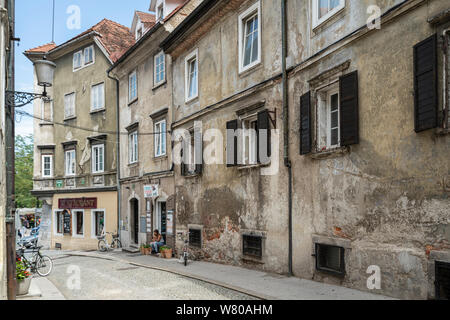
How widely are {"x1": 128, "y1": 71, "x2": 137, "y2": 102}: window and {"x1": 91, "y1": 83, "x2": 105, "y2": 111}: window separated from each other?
3.29 metres

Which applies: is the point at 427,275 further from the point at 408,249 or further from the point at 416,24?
the point at 416,24

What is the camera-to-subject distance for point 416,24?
7.43 m

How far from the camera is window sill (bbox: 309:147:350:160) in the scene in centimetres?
910

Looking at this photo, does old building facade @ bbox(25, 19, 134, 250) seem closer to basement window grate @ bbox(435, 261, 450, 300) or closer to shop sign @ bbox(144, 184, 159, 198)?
shop sign @ bbox(144, 184, 159, 198)

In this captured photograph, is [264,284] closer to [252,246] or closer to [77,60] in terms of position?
[252,246]

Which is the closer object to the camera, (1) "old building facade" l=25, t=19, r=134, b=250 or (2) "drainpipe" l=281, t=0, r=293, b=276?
(2) "drainpipe" l=281, t=0, r=293, b=276

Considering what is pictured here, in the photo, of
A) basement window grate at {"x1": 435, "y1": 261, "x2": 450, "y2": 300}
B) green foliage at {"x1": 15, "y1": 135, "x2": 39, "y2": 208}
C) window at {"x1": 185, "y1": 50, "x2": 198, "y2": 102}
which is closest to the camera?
basement window grate at {"x1": 435, "y1": 261, "x2": 450, "y2": 300}

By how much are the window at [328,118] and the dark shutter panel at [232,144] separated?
3.82 m

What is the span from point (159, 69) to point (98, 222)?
10533mm

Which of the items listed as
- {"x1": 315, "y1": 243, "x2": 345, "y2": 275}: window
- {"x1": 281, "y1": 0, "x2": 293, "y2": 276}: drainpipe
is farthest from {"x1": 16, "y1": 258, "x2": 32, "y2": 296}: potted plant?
{"x1": 315, "y1": 243, "x2": 345, "y2": 275}: window

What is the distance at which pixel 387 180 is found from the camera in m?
8.02

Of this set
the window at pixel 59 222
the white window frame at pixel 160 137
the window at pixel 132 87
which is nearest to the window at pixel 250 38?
the white window frame at pixel 160 137

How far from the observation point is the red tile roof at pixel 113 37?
2616 centimetres

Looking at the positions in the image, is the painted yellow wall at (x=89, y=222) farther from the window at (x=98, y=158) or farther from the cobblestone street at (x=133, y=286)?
the cobblestone street at (x=133, y=286)
